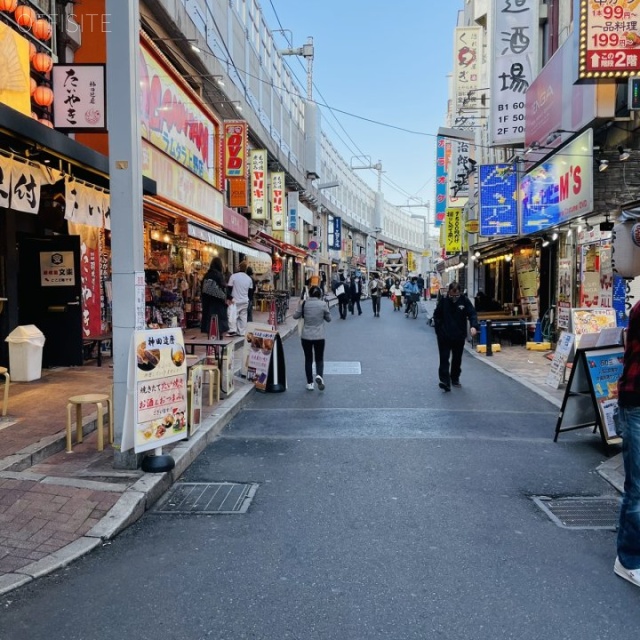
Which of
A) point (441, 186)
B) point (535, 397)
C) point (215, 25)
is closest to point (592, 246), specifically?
point (535, 397)

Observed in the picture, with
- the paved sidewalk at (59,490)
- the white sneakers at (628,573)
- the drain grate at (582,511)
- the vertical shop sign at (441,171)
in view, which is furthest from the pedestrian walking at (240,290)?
the vertical shop sign at (441,171)

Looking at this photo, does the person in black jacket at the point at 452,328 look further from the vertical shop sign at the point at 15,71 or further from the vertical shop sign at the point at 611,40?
the vertical shop sign at the point at 15,71

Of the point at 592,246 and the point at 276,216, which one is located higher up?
the point at 276,216

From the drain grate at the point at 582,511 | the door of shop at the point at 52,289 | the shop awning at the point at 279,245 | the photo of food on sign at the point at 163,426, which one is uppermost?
the shop awning at the point at 279,245

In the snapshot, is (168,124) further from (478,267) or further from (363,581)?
(478,267)

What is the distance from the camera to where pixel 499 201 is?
1680cm

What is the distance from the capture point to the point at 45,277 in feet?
33.5

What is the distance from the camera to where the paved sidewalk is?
395 cm

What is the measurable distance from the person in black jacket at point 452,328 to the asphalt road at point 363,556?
285 centimetres

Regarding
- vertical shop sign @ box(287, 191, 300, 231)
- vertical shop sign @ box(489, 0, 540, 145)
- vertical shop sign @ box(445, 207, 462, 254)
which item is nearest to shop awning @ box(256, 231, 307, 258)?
vertical shop sign @ box(287, 191, 300, 231)

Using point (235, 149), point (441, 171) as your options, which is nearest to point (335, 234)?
point (441, 171)

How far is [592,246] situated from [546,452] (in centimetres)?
785

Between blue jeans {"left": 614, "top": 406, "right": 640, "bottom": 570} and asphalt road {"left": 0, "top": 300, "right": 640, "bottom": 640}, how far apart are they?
0.17 metres

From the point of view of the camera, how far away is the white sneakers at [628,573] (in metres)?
3.57
